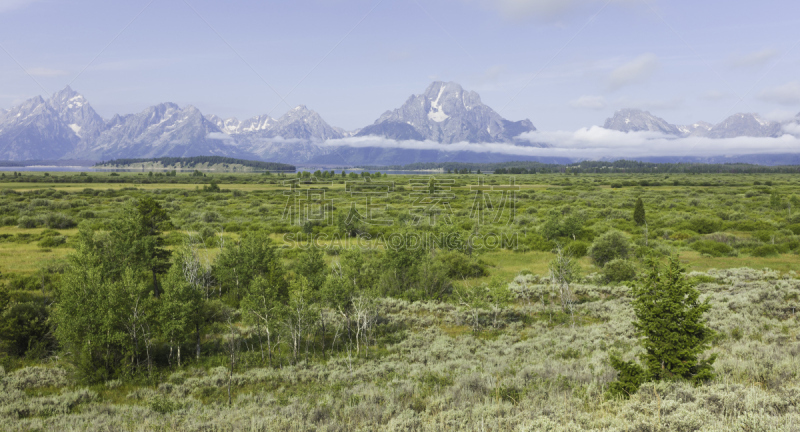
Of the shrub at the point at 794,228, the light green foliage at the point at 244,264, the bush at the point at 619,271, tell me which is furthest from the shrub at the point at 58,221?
the shrub at the point at 794,228

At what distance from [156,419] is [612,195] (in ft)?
288

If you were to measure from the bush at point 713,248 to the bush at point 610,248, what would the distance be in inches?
276

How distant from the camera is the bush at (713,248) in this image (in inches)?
1180

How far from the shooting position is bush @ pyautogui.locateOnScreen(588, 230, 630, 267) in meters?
29.8

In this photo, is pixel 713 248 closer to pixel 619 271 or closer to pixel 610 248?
pixel 610 248

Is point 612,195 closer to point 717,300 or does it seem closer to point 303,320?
point 717,300

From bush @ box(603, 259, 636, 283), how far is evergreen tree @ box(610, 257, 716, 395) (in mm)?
18725

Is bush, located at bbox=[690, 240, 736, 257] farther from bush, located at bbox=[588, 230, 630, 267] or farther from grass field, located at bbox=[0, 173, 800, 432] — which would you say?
bush, located at bbox=[588, 230, 630, 267]

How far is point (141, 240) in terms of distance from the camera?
66.8ft

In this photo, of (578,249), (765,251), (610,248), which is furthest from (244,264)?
(765,251)

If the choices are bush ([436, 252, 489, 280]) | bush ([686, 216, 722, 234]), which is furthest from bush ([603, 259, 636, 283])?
bush ([686, 216, 722, 234])

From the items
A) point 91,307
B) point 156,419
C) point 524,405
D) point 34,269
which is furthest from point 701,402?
point 34,269

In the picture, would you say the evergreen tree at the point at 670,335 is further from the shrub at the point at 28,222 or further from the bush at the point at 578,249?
the shrub at the point at 28,222

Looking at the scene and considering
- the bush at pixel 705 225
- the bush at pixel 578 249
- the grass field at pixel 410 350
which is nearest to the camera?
the grass field at pixel 410 350
